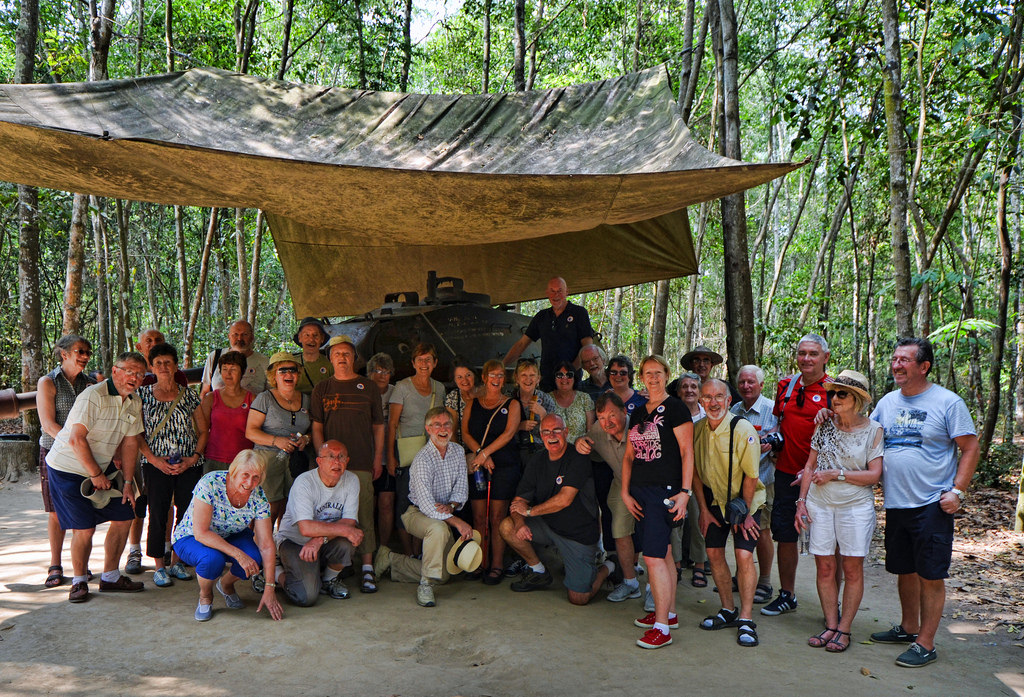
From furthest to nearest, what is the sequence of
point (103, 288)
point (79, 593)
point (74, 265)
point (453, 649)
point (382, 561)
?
point (103, 288)
point (74, 265)
point (382, 561)
point (79, 593)
point (453, 649)

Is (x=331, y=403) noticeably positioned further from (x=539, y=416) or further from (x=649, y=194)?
(x=649, y=194)

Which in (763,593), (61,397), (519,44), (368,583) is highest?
(519,44)

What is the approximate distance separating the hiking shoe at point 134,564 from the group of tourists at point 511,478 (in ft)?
0.08

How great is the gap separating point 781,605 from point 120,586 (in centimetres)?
406

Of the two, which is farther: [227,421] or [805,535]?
[227,421]

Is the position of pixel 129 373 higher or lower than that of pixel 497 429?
higher

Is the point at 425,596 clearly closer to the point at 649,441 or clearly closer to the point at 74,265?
the point at 649,441

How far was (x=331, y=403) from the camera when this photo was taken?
4.81m

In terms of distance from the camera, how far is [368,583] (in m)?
4.73

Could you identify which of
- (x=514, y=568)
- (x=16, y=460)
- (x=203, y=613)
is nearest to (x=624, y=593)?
(x=514, y=568)

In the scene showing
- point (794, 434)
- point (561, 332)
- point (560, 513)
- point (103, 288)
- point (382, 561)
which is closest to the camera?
point (794, 434)

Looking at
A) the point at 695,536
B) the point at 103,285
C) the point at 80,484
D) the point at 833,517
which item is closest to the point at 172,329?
the point at 103,285

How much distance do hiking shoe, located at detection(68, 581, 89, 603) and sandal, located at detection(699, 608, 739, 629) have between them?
11.7 feet

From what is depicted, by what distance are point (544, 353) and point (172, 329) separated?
44.3ft
